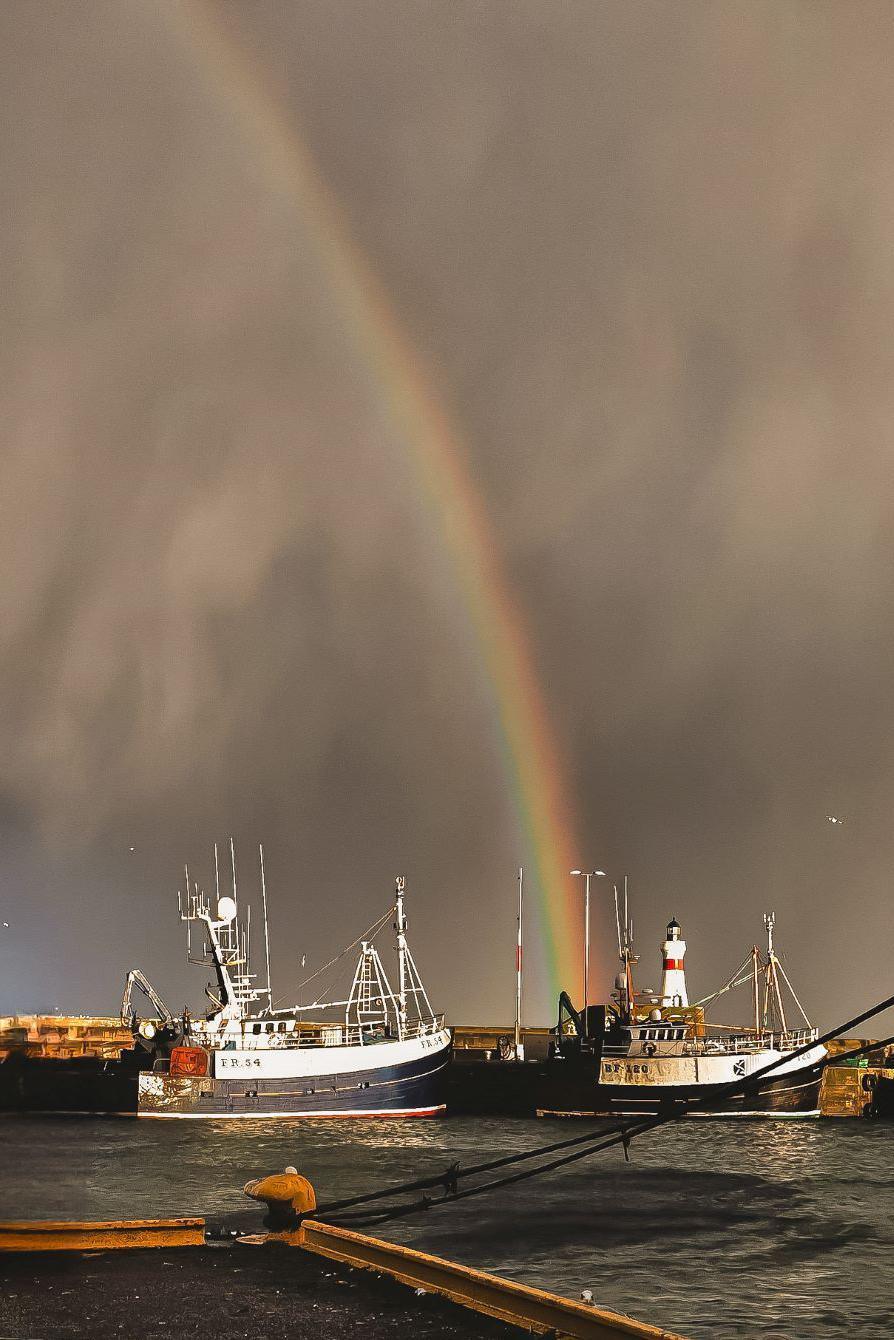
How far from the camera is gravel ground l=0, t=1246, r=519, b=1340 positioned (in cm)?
1422

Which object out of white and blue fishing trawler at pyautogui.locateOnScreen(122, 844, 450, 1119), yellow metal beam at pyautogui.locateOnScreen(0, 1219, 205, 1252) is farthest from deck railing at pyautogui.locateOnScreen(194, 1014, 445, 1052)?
yellow metal beam at pyautogui.locateOnScreen(0, 1219, 205, 1252)

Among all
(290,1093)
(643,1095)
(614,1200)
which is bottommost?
(643,1095)

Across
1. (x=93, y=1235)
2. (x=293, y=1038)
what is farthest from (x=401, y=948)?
(x=93, y=1235)

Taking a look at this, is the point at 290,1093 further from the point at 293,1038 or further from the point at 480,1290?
the point at 480,1290

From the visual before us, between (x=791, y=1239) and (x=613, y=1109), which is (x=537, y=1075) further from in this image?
(x=791, y=1239)

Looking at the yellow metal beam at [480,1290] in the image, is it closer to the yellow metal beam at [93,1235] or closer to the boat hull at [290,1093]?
the yellow metal beam at [93,1235]

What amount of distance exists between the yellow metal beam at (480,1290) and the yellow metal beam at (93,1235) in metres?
1.72

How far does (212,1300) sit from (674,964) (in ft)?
283

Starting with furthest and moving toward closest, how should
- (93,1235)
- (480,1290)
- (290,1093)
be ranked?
(290,1093)
(93,1235)
(480,1290)

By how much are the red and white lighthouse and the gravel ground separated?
3278 inches

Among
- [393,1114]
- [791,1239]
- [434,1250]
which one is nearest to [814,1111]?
[393,1114]

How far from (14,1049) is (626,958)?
279 ft

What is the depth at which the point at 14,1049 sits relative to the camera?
13969mm

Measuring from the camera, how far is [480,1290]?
50.0 ft
